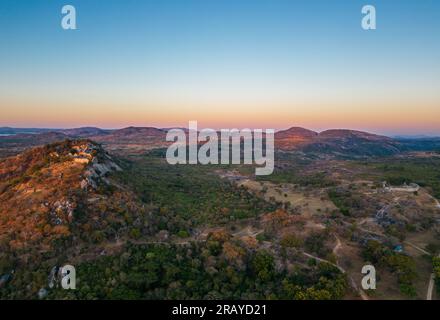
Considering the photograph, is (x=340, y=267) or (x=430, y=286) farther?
(x=340, y=267)

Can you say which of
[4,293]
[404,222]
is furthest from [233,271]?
[404,222]

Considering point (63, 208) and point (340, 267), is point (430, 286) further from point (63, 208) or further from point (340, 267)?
point (63, 208)

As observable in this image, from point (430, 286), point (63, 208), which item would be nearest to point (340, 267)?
point (430, 286)

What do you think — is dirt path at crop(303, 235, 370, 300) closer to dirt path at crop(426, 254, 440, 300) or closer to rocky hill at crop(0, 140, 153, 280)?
dirt path at crop(426, 254, 440, 300)

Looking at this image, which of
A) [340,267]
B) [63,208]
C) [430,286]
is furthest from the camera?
A: [63,208]

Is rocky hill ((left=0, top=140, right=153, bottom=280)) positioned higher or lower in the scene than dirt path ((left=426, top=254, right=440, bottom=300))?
higher

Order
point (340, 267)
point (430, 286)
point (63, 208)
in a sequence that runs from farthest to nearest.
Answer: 1. point (63, 208)
2. point (340, 267)
3. point (430, 286)

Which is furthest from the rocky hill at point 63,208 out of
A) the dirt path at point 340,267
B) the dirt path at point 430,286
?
the dirt path at point 430,286

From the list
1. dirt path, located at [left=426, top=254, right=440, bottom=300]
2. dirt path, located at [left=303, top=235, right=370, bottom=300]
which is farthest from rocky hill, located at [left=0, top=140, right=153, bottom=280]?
dirt path, located at [left=426, top=254, right=440, bottom=300]

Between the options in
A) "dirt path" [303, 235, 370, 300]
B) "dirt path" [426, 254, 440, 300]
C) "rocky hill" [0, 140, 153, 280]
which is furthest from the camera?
"rocky hill" [0, 140, 153, 280]

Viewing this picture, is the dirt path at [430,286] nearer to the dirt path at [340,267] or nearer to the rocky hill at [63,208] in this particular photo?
the dirt path at [340,267]

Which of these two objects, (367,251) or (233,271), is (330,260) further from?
(233,271)
